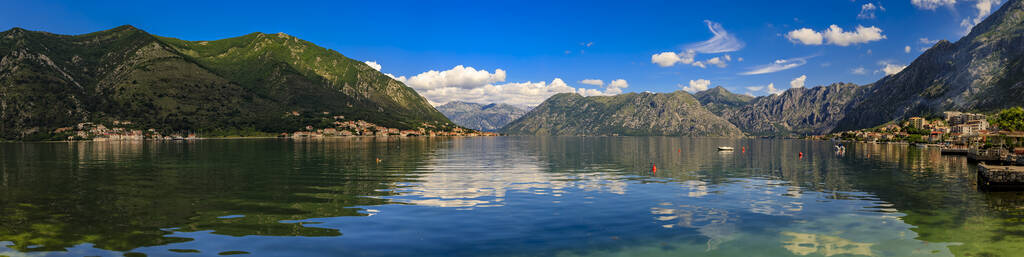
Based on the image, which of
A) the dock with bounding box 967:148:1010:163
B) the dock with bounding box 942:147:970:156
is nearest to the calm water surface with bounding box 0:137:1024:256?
the dock with bounding box 967:148:1010:163

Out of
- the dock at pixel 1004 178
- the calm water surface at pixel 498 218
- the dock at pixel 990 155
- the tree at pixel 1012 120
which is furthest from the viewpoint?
the tree at pixel 1012 120

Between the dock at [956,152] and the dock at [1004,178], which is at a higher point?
the dock at [1004,178]

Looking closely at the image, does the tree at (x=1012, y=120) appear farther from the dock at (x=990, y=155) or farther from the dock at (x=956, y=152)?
the dock at (x=990, y=155)

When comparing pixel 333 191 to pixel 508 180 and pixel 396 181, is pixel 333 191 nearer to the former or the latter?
pixel 396 181

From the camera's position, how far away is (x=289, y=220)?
2945 centimetres

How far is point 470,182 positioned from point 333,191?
50.8ft

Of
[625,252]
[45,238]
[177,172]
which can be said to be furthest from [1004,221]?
[177,172]

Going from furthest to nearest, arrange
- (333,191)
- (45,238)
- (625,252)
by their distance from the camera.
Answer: (333,191), (45,238), (625,252)

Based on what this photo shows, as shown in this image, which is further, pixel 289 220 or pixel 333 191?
pixel 333 191

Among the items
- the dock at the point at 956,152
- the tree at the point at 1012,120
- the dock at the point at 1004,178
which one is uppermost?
the tree at the point at 1012,120

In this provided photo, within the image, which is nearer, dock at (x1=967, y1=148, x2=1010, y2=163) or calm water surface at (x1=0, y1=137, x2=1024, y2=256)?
calm water surface at (x1=0, y1=137, x2=1024, y2=256)

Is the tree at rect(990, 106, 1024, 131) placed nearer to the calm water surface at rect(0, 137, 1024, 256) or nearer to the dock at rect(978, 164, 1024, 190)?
the calm water surface at rect(0, 137, 1024, 256)

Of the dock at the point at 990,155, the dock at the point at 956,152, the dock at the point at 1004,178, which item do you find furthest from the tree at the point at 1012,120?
the dock at the point at 1004,178


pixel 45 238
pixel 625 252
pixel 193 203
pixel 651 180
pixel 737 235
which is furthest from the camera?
pixel 651 180
